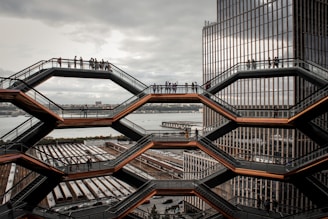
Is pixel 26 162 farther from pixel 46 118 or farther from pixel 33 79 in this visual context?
pixel 33 79

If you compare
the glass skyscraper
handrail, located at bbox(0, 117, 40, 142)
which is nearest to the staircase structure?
handrail, located at bbox(0, 117, 40, 142)

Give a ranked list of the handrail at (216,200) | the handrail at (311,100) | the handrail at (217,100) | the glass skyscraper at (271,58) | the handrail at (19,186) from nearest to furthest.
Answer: the handrail at (19,186)
the handrail at (311,100)
the handrail at (216,200)
the handrail at (217,100)
the glass skyscraper at (271,58)

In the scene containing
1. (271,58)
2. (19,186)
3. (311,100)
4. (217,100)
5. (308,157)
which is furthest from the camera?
(271,58)

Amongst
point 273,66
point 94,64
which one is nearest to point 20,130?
point 94,64

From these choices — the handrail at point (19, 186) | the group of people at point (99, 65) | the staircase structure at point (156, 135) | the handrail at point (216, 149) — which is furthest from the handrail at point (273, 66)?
the handrail at point (19, 186)

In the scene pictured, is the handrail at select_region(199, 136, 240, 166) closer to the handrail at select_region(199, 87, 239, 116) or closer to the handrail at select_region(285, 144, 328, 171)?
the handrail at select_region(199, 87, 239, 116)

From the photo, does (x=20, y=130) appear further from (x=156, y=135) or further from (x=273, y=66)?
(x=273, y=66)

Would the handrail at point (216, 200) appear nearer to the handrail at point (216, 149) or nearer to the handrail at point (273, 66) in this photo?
the handrail at point (216, 149)

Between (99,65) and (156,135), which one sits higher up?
(99,65)

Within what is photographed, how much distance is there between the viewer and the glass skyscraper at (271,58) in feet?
169

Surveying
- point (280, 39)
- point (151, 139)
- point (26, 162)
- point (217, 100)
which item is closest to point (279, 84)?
point (280, 39)

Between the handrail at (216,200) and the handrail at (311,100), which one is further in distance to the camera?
the handrail at (216,200)

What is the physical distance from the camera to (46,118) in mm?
20766

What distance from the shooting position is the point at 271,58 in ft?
182
